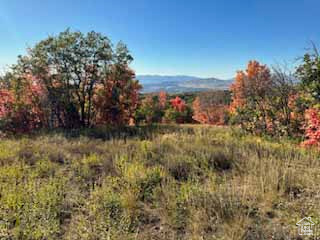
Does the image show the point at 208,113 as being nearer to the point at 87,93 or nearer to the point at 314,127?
the point at 87,93

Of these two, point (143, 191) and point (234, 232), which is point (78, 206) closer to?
point (143, 191)

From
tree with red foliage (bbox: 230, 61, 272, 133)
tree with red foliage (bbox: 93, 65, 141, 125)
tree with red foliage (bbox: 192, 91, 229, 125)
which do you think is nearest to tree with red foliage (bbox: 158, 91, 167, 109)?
tree with red foliage (bbox: 192, 91, 229, 125)

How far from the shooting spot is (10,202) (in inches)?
113

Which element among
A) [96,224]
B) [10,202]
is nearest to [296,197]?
[96,224]

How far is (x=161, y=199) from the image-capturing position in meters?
2.98

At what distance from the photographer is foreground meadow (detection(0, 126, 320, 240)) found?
2.37 metres

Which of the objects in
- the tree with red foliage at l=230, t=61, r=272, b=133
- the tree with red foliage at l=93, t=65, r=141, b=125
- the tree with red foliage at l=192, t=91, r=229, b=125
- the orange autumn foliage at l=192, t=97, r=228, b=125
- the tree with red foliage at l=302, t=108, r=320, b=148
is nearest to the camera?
the tree with red foliage at l=302, t=108, r=320, b=148

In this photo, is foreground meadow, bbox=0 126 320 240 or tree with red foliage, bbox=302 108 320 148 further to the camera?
tree with red foliage, bbox=302 108 320 148

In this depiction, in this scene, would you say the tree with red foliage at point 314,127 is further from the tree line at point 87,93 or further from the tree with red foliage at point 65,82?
the tree with red foliage at point 65,82

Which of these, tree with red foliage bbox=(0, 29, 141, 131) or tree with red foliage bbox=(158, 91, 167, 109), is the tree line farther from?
tree with red foliage bbox=(158, 91, 167, 109)

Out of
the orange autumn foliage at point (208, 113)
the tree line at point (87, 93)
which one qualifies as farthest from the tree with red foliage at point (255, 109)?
the orange autumn foliage at point (208, 113)

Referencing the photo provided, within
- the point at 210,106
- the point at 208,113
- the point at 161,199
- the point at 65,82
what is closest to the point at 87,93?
the point at 65,82

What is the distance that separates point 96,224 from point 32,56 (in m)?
12.7

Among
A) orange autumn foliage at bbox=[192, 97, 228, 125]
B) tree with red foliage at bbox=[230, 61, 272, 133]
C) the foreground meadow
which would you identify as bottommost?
orange autumn foliage at bbox=[192, 97, 228, 125]
